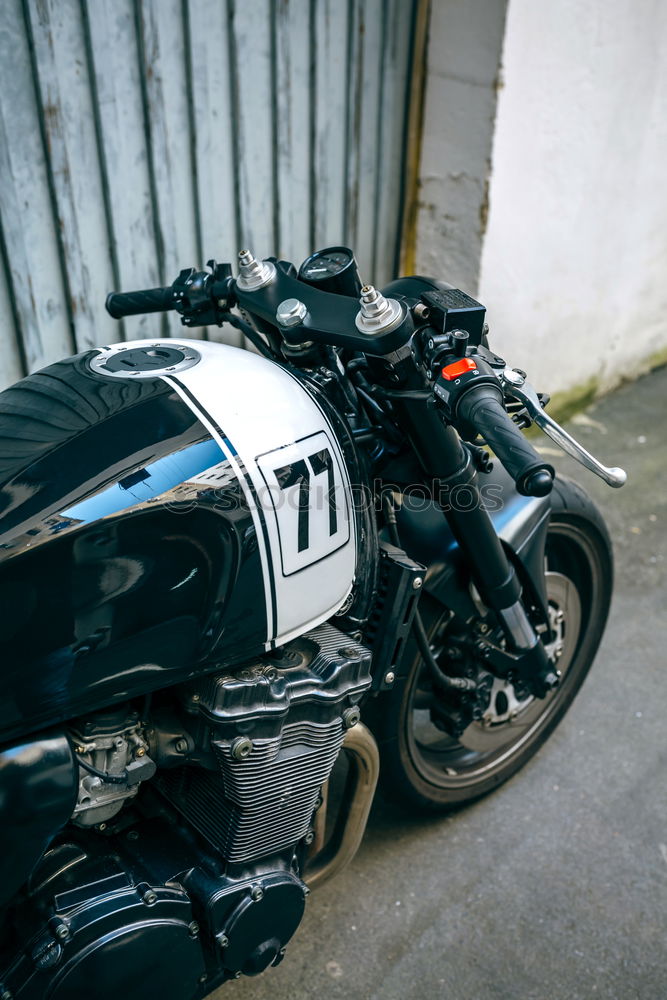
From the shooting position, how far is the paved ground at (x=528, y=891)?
68.4 inches

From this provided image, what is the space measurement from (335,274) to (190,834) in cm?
93

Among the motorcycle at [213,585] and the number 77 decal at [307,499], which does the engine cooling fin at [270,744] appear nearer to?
the motorcycle at [213,585]

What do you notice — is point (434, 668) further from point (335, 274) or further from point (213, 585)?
point (335, 274)

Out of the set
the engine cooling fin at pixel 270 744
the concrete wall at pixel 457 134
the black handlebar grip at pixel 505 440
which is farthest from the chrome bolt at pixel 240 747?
the concrete wall at pixel 457 134

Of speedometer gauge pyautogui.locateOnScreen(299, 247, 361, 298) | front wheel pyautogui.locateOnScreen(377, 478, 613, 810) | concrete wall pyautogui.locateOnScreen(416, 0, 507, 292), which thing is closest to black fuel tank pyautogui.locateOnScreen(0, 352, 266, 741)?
speedometer gauge pyautogui.locateOnScreen(299, 247, 361, 298)

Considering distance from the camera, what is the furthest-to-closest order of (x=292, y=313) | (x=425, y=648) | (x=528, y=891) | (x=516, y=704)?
(x=516, y=704) < (x=528, y=891) < (x=425, y=648) < (x=292, y=313)

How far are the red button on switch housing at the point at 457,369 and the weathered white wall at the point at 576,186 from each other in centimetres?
243

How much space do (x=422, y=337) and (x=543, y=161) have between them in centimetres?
264

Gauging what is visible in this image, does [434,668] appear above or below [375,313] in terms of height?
below

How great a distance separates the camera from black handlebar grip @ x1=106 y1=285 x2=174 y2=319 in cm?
161


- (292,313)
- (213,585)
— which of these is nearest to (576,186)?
(292,313)

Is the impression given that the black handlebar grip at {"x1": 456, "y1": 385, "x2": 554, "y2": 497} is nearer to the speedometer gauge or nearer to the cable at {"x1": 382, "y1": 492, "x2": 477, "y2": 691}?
the speedometer gauge

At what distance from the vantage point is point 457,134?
3305 mm

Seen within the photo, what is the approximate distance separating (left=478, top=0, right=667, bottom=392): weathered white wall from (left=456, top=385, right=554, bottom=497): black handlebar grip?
2491 millimetres
